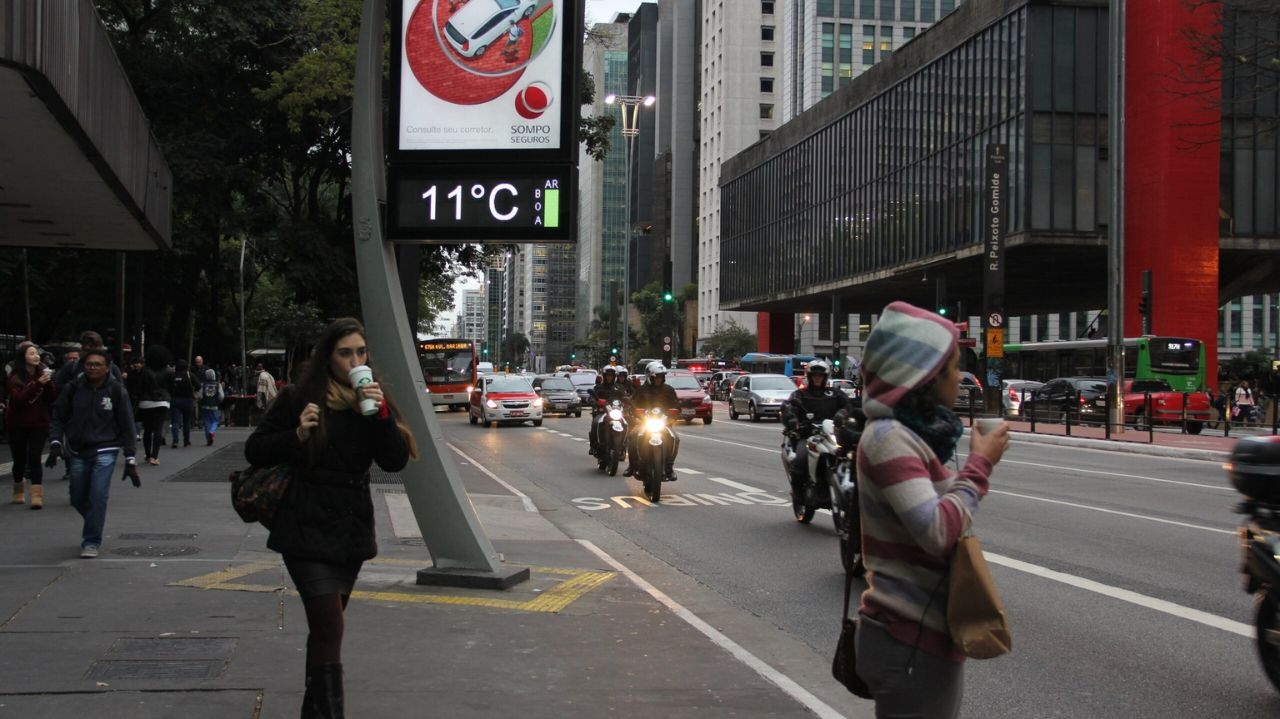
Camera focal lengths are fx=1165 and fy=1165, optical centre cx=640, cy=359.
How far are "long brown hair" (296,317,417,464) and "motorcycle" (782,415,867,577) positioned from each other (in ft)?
11.2

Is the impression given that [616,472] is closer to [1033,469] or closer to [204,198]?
[1033,469]

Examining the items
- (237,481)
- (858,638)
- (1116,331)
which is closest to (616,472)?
(237,481)

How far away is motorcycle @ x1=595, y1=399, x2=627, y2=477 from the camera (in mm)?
17984

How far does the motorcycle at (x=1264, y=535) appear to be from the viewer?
5.45 meters

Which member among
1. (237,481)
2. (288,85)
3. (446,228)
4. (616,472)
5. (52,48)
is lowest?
(616,472)

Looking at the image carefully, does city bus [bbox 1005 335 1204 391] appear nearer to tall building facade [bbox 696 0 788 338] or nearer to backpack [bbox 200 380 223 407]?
backpack [bbox 200 380 223 407]

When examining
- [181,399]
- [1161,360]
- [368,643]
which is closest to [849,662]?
[368,643]

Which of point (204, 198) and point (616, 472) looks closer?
point (616, 472)

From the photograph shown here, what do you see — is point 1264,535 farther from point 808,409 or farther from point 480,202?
point 808,409

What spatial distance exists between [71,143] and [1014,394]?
119ft

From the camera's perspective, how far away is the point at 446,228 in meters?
8.24

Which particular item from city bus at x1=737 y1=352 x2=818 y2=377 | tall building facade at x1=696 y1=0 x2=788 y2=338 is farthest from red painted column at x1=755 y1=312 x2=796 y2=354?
tall building facade at x1=696 y1=0 x2=788 y2=338

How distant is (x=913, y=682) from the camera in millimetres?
3010

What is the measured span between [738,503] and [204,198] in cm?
2283
